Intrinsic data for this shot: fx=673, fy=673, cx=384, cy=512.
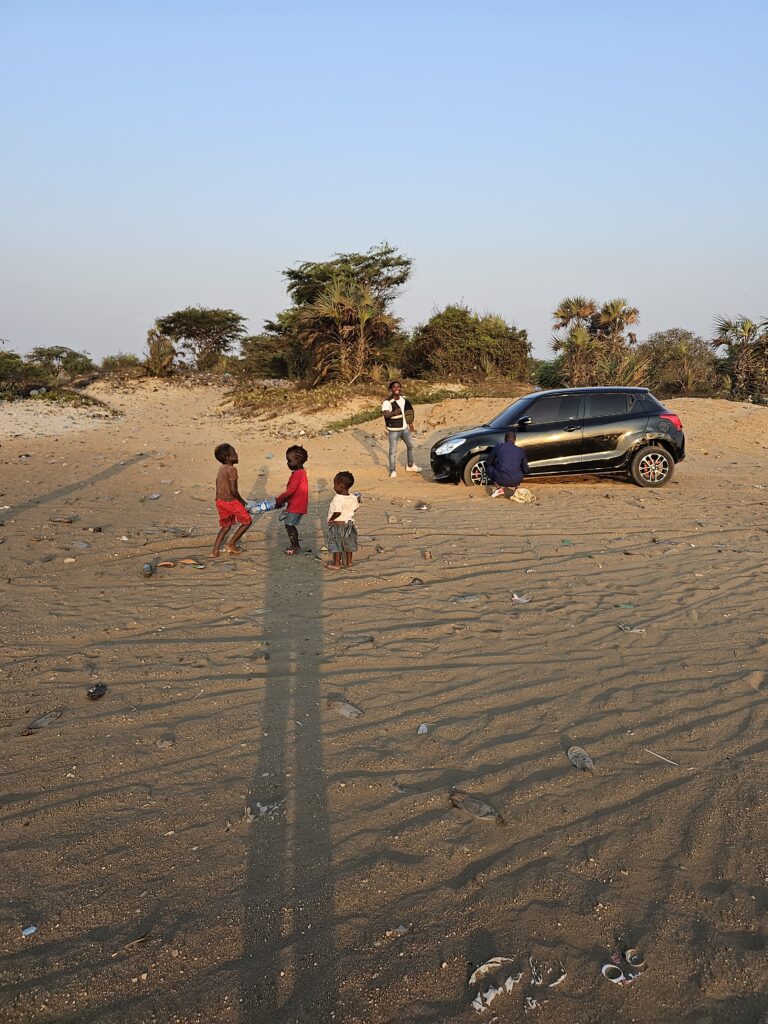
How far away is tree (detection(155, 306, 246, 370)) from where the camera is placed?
36750 millimetres

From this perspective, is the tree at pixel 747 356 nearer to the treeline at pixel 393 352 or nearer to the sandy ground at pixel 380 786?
the treeline at pixel 393 352

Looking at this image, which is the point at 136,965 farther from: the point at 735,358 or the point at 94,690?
the point at 735,358

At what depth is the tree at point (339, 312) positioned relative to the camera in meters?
24.0

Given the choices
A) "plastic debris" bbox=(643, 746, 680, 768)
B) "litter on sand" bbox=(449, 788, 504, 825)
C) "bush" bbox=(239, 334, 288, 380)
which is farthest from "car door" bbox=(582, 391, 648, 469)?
"bush" bbox=(239, 334, 288, 380)

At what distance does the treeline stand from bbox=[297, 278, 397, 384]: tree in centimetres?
4

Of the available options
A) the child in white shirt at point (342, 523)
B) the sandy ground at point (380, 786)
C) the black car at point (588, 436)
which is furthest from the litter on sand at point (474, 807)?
the black car at point (588, 436)

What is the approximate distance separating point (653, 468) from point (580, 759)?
30.0 ft

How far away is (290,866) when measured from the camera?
2.70 metres

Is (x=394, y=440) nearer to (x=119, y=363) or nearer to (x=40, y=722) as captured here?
(x=40, y=722)

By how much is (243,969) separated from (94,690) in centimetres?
235

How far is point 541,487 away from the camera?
11.7 meters

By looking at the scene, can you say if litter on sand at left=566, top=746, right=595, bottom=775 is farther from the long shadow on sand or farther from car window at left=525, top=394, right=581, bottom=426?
car window at left=525, top=394, right=581, bottom=426

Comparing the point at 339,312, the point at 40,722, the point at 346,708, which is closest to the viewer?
the point at 40,722

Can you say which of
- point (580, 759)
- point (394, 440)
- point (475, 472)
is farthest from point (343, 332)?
point (580, 759)
